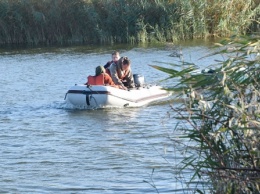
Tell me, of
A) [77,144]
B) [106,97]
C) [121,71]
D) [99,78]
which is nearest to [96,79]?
[99,78]

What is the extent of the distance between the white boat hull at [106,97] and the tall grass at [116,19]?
32.2ft

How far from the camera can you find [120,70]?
15.8 meters

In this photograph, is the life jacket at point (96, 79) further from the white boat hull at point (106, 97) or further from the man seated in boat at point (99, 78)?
the white boat hull at point (106, 97)

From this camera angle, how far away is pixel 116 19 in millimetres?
28750

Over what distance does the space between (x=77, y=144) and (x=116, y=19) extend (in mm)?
16783

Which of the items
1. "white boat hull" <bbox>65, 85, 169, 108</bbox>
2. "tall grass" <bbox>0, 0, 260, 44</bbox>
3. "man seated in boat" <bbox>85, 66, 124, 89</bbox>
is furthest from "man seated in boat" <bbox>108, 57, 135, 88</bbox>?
"tall grass" <bbox>0, 0, 260, 44</bbox>

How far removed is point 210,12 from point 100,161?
56.7ft

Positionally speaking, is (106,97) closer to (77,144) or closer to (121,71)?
(121,71)

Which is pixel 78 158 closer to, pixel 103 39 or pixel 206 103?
pixel 206 103

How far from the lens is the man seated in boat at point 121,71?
15633 millimetres

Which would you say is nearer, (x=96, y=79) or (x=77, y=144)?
(x=77, y=144)

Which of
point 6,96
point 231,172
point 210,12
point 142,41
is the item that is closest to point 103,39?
point 142,41

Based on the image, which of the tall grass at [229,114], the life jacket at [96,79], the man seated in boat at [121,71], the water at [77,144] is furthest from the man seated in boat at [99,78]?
the tall grass at [229,114]

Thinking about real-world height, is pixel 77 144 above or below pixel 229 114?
below
